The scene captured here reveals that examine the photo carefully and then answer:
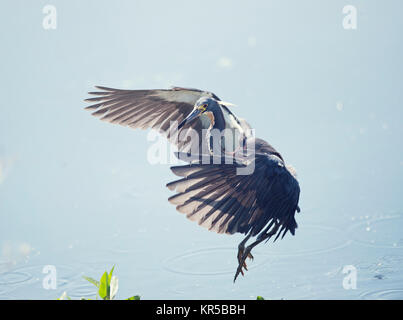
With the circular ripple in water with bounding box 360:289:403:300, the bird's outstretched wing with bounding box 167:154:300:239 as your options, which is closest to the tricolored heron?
the bird's outstretched wing with bounding box 167:154:300:239

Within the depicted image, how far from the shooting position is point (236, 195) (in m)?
2.99

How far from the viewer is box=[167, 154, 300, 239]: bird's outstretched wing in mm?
2873

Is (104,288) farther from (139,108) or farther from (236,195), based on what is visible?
(139,108)

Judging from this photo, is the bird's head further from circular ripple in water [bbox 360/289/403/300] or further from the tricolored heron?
circular ripple in water [bbox 360/289/403/300]

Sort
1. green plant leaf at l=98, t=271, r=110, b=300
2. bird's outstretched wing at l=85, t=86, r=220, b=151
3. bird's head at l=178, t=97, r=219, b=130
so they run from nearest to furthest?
green plant leaf at l=98, t=271, r=110, b=300
bird's head at l=178, t=97, r=219, b=130
bird's outstretched wing at l=85, t=86, r=220, b=151

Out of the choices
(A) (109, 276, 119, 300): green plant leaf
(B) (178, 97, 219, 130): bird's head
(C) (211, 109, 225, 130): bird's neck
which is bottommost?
(A) (109, 276, 119, 300): green plant leaf

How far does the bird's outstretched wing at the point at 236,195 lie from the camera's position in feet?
9.43

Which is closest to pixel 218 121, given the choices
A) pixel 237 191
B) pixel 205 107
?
pixel 205 107

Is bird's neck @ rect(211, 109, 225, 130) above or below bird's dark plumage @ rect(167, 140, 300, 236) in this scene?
above

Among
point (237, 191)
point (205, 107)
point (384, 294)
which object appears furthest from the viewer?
point (384, 294)

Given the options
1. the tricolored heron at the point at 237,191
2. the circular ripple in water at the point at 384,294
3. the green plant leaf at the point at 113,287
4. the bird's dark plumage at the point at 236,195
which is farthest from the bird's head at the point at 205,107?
the circular ripple in water at the point at 384,294
